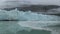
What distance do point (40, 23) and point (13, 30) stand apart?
0.93 feet

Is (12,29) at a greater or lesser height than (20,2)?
lesser

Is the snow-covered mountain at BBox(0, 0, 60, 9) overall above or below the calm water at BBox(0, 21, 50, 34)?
above

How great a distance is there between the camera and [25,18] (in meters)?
1.28

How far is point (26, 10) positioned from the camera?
4.21 ft

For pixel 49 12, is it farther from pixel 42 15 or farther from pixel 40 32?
pixel 40 32

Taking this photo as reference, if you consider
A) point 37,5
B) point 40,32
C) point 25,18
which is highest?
point 37,5

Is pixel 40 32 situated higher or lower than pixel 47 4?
lower

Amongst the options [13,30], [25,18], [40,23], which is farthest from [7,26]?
[40,23]

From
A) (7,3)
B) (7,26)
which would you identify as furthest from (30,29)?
(7,3)

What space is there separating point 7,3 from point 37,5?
0.31 m

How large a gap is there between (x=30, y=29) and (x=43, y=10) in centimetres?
24

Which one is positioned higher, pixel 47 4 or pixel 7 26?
pixel 47 4

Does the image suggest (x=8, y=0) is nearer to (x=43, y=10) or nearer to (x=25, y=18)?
(x=25, y=18)

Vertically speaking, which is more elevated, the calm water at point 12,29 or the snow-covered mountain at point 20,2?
the snow-covered mountain at point 20,2
